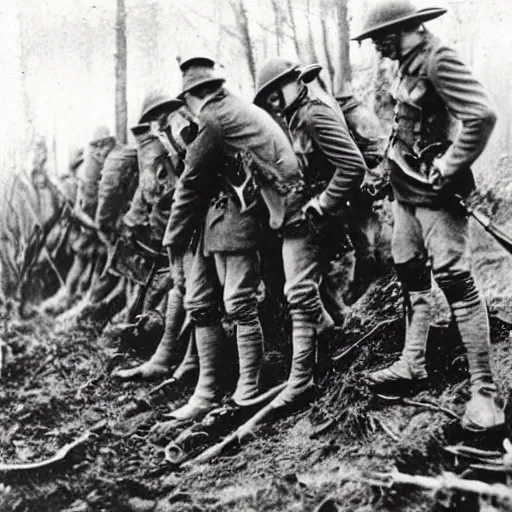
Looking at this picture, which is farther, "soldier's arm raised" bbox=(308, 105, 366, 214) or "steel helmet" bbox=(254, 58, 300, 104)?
"steel helmet" bbox=(254, 58, 300, 104)

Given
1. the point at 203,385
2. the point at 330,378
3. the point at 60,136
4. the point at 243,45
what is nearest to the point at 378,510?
the point at 330,378

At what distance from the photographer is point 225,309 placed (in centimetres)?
471

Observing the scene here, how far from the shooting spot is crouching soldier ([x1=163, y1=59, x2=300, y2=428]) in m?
4.33

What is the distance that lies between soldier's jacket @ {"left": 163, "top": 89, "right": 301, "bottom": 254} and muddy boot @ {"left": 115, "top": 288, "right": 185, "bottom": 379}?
2.23 ft

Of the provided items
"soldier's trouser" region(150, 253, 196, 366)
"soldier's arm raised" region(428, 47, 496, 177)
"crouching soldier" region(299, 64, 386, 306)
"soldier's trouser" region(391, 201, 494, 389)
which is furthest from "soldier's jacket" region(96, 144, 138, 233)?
"soldier's arm raised" region(428, 47, 496, 177)

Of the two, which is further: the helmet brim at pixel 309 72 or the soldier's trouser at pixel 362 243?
the soldier's trouser at pixel 362 243

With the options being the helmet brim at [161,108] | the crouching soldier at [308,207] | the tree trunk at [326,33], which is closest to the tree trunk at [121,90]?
the helmet brim at [161,108]

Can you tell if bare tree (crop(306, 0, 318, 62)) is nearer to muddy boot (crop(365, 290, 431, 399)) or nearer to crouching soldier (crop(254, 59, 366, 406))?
crouching soldier (crop(254, 59, 366, 406))

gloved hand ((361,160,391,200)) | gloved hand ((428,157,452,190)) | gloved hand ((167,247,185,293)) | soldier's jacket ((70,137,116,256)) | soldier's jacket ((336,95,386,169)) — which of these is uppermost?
soldier's jacket ((336,95,386,169))

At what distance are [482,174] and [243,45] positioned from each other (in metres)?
1.88

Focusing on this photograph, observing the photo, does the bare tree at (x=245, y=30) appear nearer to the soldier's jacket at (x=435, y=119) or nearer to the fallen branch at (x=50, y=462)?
the soldier's jacket at (x=435, y=119)

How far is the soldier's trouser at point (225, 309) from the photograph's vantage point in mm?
4438

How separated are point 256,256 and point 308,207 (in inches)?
20.7

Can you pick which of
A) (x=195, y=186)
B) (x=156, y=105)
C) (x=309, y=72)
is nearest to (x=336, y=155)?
(x=309, y=72)
